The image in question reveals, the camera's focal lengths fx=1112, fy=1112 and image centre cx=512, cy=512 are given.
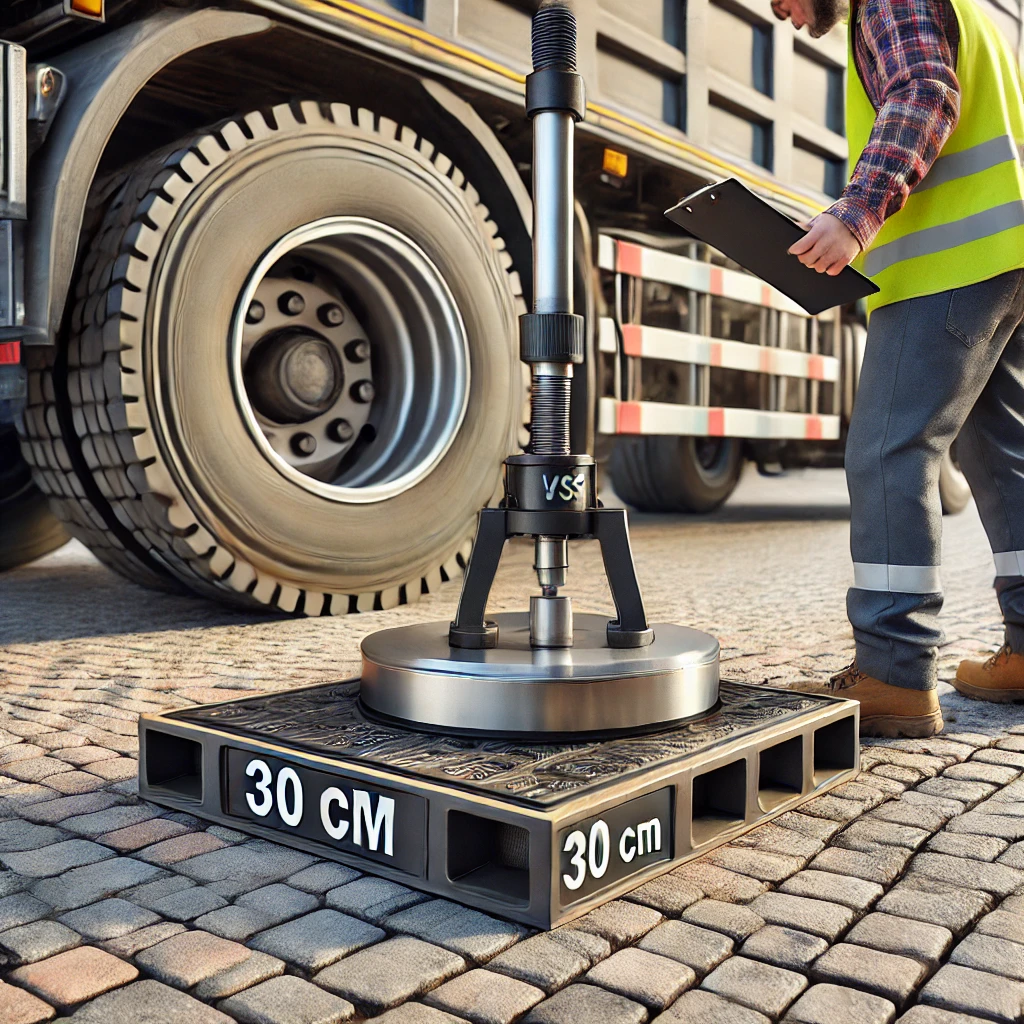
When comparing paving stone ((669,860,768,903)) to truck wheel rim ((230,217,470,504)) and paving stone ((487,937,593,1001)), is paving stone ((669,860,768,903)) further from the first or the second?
truck wheel rim ((230,217,470,504))

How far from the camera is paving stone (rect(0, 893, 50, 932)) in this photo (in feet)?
4.05

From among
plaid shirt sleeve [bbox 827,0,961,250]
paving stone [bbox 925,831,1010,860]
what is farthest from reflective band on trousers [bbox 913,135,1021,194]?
paving stone [bbox 925,831,1010,860]

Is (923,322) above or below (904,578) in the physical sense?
above

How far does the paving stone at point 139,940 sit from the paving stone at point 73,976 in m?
0.01

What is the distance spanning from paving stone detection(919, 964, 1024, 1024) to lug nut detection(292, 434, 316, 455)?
2.49 meters

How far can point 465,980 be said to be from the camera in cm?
110

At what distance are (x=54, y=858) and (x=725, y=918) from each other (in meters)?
0.84

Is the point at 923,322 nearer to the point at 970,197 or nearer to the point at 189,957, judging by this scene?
the point at 970,197

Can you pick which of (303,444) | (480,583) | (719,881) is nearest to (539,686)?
(480,583)

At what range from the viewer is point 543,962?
44.7 inches

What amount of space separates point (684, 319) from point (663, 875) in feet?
11.7

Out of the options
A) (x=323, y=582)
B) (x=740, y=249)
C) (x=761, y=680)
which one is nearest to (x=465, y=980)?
(x=740, y=249)

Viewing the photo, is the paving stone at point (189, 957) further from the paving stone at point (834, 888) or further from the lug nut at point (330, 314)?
the lug nut at point (330, 314)

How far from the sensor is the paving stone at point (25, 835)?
4.80ft
